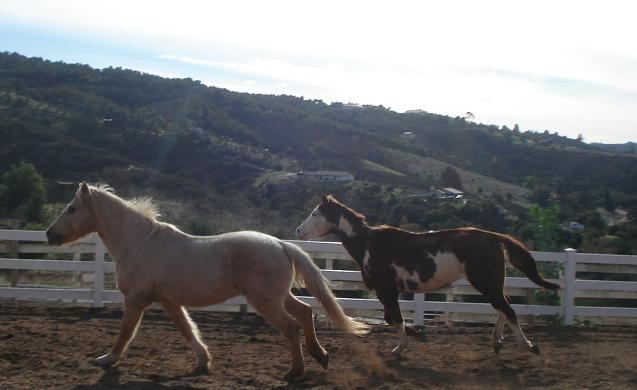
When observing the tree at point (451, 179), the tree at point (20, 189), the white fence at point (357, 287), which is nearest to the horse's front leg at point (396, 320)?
the white fence at point (357, 287)

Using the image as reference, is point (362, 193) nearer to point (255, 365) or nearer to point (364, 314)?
point (364, 314)

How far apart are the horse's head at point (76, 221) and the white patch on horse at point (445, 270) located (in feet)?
12.7

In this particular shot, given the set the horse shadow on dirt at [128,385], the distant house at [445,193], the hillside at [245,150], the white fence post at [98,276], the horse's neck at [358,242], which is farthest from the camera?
the hillside at [245,150]

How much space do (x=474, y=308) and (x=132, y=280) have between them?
6024mm

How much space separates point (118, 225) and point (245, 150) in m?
35.7

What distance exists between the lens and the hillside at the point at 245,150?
32.2 meters

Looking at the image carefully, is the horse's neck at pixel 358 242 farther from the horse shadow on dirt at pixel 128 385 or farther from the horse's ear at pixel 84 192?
the horse's ear at pixel 84 192

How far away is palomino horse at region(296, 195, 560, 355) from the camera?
24.1 feet

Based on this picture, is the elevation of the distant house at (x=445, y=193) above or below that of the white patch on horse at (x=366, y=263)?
below

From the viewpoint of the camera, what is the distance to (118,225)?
676cm

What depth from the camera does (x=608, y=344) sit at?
8.91 m

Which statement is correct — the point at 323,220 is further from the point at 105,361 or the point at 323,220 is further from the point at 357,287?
the point at 105,361

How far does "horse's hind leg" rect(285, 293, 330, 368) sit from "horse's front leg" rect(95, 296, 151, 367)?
1379 millimetres

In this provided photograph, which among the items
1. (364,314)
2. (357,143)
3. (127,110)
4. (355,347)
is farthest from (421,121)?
(355,347)
